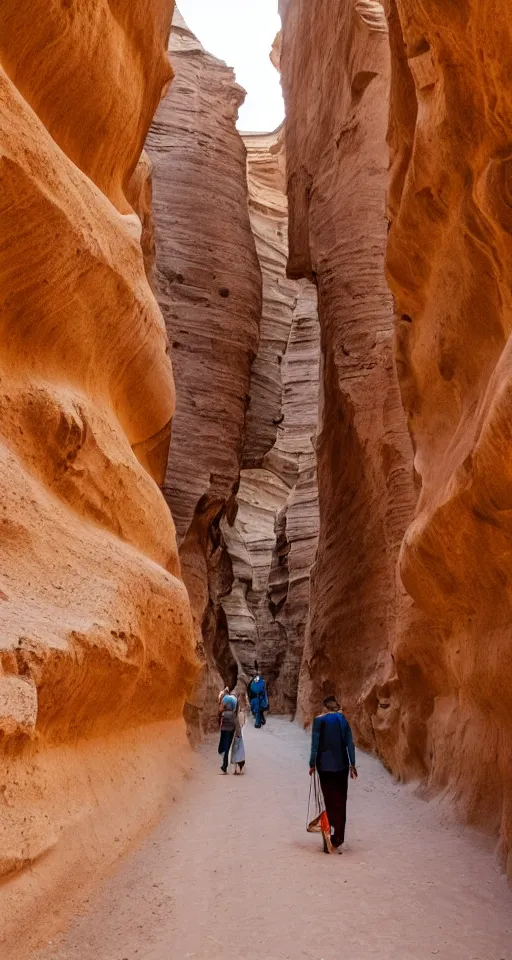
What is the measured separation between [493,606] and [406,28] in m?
5.04

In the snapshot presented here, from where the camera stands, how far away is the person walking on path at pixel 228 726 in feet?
37.6

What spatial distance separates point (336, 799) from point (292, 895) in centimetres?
155

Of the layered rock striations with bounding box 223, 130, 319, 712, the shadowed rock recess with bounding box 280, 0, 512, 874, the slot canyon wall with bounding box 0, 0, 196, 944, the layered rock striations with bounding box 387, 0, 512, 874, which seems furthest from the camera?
the layered rock striations with bounding box 223, 130, 319, 712

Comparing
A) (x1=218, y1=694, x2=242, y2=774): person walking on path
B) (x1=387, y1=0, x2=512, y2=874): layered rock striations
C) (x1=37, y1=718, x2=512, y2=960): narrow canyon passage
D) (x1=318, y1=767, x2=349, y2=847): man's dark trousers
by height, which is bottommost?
(x1=37, y1=718, x2=512, y2=960): narrow canyon passage

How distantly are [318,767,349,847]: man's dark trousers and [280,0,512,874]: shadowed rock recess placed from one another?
3.92 ft

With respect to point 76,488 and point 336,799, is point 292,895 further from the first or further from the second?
point 76,488

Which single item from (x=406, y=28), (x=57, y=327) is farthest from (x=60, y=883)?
(x=406, y=28)

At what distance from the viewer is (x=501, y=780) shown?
6.97 metres

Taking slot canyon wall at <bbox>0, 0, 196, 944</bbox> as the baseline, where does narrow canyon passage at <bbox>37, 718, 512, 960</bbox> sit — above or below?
below

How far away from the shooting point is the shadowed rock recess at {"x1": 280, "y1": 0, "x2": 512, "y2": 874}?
645cm

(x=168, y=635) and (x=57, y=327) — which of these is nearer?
(x=57, y=327)

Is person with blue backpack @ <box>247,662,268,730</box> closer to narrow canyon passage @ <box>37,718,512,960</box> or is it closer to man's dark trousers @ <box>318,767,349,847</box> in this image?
narrow canyon passage @ <box>37,718,512,960</box>

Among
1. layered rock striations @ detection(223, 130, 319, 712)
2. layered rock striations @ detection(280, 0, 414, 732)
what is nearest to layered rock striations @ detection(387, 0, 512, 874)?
layered rock striations @ detection(280, 0, 414, 732)

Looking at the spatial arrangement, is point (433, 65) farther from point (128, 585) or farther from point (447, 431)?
point (128, 585)
